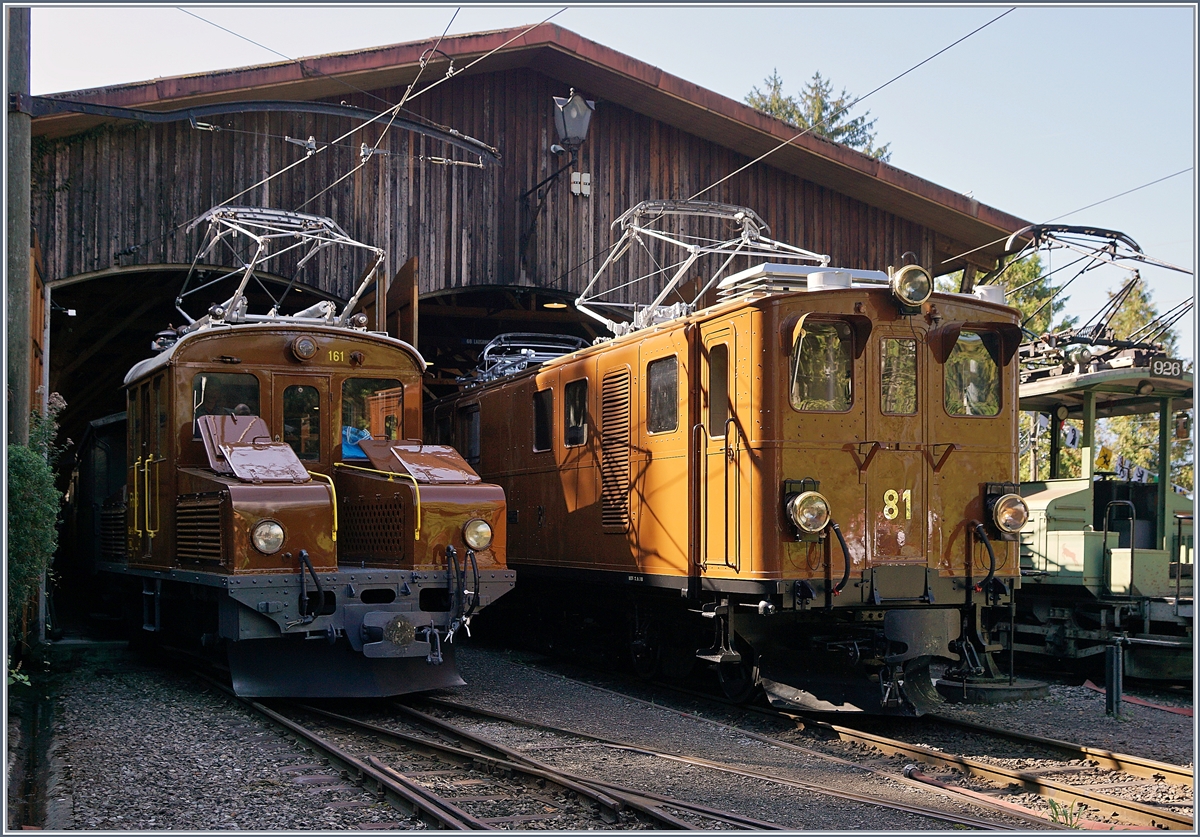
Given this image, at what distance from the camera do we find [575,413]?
1231 centimetres

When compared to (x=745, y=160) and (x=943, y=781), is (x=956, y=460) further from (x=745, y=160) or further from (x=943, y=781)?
(x=745, y=160)

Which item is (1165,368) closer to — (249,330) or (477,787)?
(477,787)

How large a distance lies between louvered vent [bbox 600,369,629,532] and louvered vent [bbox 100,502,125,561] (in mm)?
5655

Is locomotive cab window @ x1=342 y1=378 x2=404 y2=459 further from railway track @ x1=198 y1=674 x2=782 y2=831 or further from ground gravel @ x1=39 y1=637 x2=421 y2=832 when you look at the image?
railway track @ x1=198 y1=674 x2=782 y2=831

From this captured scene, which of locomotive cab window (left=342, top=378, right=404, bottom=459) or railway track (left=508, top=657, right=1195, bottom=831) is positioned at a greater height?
locomotive cab window (left=342, top=378, right=404, bottom=459)

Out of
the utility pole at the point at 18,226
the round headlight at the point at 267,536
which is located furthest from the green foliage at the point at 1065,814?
the utility pole at the point at 18,226

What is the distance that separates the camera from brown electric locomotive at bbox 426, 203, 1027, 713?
8.93m

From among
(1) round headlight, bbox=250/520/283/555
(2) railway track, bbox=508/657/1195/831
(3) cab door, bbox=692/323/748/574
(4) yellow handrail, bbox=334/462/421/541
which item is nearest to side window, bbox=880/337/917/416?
(3) cab door, bbox=692/323/748/574

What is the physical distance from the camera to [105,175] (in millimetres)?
15742

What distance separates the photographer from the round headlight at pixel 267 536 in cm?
915

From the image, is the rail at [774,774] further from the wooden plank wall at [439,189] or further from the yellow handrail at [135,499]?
the wooden plank wall at [439,189]

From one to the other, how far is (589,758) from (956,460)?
407 cm

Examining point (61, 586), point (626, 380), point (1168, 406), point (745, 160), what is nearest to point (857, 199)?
point (745, 160)

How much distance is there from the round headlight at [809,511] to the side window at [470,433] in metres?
7.18
